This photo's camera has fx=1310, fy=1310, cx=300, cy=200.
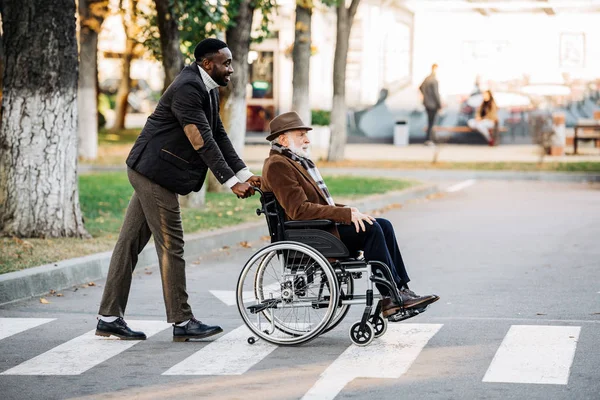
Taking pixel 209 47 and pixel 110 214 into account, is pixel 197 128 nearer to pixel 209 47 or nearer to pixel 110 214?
pixel 209 47

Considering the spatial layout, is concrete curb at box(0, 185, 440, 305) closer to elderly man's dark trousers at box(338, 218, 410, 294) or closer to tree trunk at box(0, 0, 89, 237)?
tree trunk at box(0, 0, 89, 237)

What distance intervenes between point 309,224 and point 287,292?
1.41 ft

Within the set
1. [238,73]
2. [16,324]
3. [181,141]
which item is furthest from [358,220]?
[238,73]

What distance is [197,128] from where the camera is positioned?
7758 mm

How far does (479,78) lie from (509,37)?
142 centimetres

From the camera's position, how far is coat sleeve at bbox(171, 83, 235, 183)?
774 centimetres

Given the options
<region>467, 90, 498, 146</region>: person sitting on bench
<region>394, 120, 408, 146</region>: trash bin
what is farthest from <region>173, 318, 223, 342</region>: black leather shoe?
<region>394, 120, 408, 146</region>: trash bin

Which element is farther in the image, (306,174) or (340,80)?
(340,80)

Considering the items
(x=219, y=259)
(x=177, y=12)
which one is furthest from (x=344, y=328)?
(x=177, y=12)

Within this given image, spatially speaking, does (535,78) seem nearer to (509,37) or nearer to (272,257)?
(509,37)

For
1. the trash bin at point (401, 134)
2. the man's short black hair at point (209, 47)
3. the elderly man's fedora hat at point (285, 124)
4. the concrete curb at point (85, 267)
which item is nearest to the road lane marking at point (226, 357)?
the elderly man's fedora hat at point (285, 124)

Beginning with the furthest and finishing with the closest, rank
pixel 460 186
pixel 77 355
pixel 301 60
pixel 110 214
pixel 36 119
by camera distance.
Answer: pixel 301 60
pixel 460 186
pixel 110 214
pixel 36 119
pixel 77 355

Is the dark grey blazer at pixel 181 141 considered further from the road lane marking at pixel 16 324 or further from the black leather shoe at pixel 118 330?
the road lane marking at pixel 16 324

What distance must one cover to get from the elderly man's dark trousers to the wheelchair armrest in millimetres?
113
